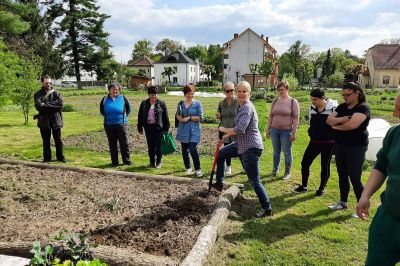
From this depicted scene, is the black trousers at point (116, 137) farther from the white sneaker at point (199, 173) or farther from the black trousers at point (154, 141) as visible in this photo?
the white sneaker at point (199, 173)

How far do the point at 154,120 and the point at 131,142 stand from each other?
3.56 m

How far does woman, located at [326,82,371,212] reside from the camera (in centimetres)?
508

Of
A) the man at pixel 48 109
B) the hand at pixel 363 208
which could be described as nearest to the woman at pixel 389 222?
the hand at pixel 363 208

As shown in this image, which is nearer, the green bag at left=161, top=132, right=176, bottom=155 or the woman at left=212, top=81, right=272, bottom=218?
the woman at left=212, top=81, right=272, bottom=218

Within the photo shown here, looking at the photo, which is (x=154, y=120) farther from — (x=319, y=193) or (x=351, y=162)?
(x=351, y=162)

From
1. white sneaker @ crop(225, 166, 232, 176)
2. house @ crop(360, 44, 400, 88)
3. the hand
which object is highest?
house @ crop(360, 44, 400, 88)

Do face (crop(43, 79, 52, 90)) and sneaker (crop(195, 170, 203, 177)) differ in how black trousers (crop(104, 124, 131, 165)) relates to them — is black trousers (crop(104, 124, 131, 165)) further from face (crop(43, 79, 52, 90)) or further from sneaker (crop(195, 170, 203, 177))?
sneaker (crop(195, 170, 203, 177))

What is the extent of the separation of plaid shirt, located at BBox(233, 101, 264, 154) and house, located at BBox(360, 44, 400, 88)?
67.9 meters

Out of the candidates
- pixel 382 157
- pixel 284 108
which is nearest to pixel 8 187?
pixel 284 108

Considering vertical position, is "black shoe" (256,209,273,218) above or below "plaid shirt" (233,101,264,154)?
below

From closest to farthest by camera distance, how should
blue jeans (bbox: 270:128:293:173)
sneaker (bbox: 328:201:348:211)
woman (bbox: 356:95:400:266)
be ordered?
woman (bbox: 356:95:400:266) → sneaker (bbox: 328:201:348:211) → blue jeans (bbox: 270:128:293:173)

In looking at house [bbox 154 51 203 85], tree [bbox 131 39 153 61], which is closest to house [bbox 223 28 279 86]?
house [bbox 154 51 203 85]

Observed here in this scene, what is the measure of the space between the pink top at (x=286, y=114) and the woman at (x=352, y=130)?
1758mm

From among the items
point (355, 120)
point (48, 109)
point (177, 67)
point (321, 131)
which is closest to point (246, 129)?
point (355, 120)
